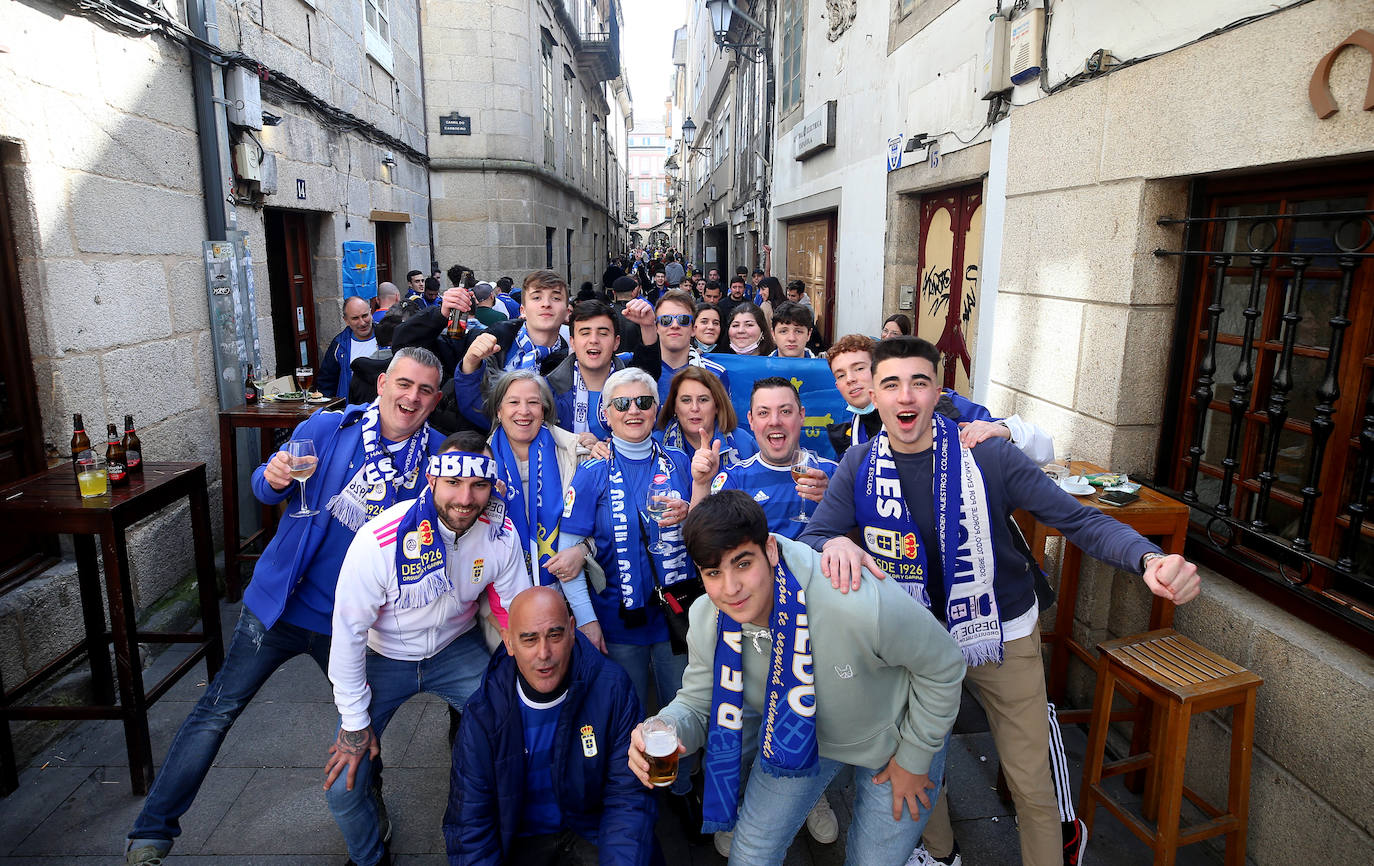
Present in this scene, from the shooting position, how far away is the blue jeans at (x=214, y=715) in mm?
2855

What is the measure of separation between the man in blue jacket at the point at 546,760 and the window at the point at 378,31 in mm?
8641

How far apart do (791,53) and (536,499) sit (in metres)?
11.1

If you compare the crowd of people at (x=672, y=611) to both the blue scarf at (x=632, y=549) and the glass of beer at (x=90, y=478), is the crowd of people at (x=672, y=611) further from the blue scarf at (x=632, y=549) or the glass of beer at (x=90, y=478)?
the glass of beer at (x=90, y=478)

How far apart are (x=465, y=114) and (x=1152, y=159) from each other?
12.3 meters

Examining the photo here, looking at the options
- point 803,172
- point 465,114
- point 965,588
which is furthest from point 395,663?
point 465,114

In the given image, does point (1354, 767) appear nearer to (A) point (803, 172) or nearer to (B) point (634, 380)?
(B) point (634, 380)

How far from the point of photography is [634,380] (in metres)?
3.37

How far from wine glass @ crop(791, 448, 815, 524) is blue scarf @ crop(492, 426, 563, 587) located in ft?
3.36

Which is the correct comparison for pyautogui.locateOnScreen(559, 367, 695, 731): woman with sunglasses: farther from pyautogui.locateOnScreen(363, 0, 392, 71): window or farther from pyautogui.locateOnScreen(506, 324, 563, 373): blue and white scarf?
pyautogui.locateOnScreen(363, 0, 392, 71): window

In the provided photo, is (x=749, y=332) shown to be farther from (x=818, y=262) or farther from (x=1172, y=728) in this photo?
(x=818, y=262)

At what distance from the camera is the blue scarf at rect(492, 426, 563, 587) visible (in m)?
3.34

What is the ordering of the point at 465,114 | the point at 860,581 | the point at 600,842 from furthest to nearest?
1. the point at 465,114
2. the point at 600,842
3. the point at 860,581

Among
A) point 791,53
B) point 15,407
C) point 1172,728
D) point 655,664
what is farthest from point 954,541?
point 791,53

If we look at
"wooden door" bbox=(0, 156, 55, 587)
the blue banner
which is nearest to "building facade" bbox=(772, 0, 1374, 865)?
the blue banner
